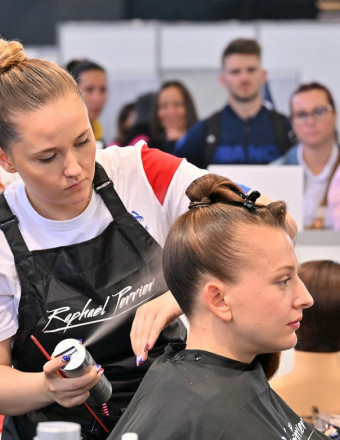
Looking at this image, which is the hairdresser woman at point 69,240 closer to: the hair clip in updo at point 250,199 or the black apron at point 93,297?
the black apron at point 93,297

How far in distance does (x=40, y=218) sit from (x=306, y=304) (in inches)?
23.1

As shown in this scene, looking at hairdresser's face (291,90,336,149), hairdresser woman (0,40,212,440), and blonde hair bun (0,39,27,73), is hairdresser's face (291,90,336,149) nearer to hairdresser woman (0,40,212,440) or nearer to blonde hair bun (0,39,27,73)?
hairdresser woman (0,40,212,440)

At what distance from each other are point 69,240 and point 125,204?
0.15 m

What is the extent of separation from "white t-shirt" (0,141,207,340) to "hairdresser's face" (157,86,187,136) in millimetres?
3118

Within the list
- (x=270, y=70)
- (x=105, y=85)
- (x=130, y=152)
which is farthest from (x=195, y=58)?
(x=130, y=152)

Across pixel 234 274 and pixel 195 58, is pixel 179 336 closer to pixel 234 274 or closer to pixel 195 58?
pixel 234 274

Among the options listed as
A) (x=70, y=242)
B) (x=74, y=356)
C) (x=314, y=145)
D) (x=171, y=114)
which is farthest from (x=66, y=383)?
(x=171, y=114)

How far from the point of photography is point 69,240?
1742 mm

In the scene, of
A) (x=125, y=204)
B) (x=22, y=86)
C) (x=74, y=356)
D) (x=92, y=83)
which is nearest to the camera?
(x=74, y=356)

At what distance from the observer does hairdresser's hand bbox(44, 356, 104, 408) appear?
1457mm

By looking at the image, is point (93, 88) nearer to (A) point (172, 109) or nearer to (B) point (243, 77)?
(A) point (172, 109)

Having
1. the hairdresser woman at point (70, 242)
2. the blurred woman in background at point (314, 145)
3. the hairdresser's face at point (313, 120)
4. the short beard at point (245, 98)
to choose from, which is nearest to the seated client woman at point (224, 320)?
the hairdresser woman at point (70, 242)

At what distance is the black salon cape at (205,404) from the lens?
142cm

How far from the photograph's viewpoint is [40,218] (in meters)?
1.73
